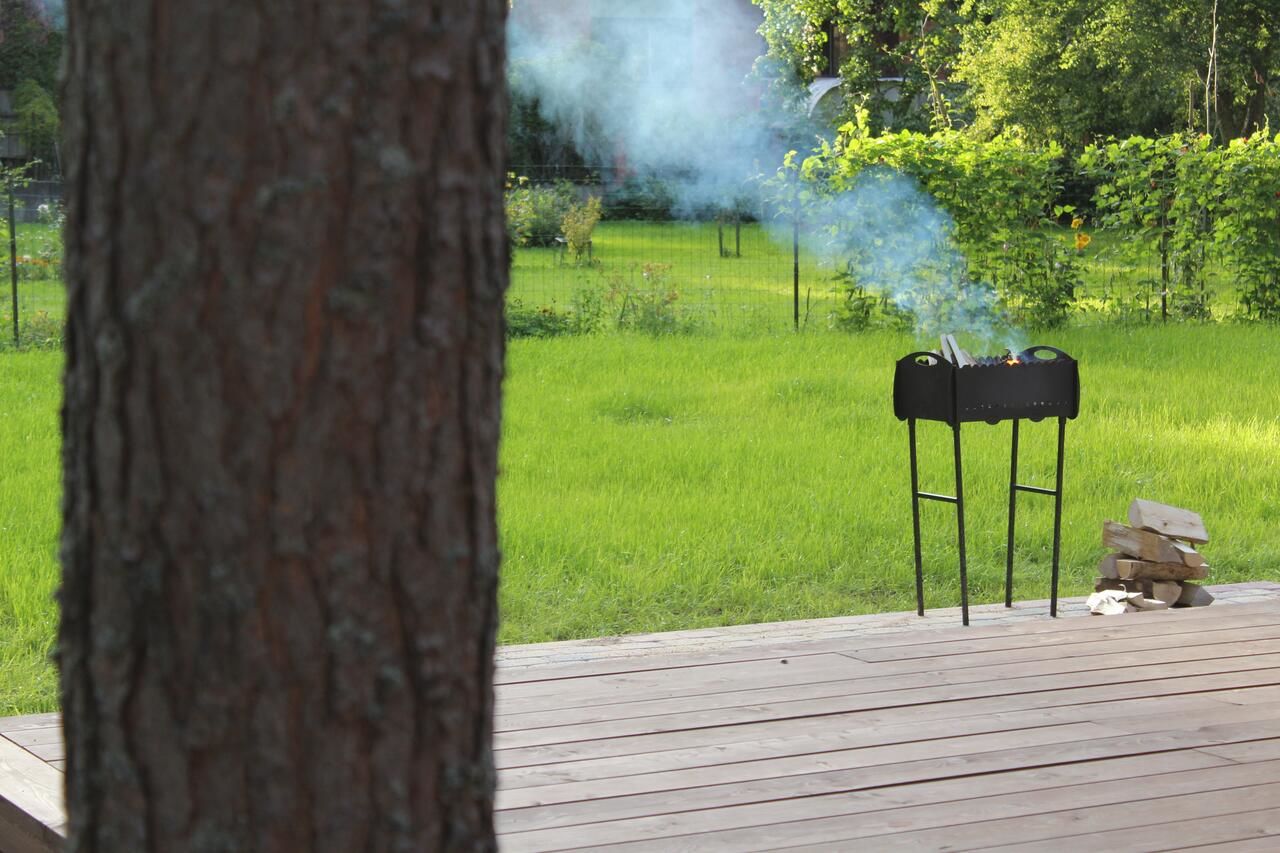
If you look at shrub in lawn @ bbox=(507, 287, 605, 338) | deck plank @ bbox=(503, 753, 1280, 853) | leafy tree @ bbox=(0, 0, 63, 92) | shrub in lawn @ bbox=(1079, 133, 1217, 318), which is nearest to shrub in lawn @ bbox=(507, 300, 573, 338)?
Result: shrub in lawn @ bbox=(507, 287, 605, 338)

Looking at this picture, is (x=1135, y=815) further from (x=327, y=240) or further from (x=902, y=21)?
(x=902, y=21)

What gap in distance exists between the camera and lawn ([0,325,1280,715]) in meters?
5.36

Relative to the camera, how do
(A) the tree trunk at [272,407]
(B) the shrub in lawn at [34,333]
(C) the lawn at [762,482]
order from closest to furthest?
(A) the tree trunk at [272,407] → (C) the lawn at [762,482] → (B) the shrub in lawn at [34,333]

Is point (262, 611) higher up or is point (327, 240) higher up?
point (327, 240)

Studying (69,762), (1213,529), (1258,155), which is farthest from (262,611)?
(1258,155)

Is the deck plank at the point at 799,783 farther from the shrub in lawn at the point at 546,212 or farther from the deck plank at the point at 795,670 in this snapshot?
the shrub in lawn at the point at 546,212

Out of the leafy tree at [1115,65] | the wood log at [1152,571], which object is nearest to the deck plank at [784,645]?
the wood log at [1152,571]

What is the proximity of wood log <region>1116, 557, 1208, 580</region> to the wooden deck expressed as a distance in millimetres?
1095

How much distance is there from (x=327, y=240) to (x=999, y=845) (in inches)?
64.3

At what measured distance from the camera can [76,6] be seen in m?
1.27

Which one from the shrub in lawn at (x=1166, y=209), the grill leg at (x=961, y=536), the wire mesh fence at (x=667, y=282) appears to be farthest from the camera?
the shrub in lawn at (x=1166, y=209)

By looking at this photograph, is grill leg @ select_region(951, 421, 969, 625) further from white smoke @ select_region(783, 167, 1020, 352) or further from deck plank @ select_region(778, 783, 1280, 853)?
white smoke @ select_region(783, 167, 1020, 352)

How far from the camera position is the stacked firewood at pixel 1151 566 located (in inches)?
193

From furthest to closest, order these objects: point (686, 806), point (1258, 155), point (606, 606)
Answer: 1. point (1258, 155)
2. point (606, 606)
3. point (686, 806)
